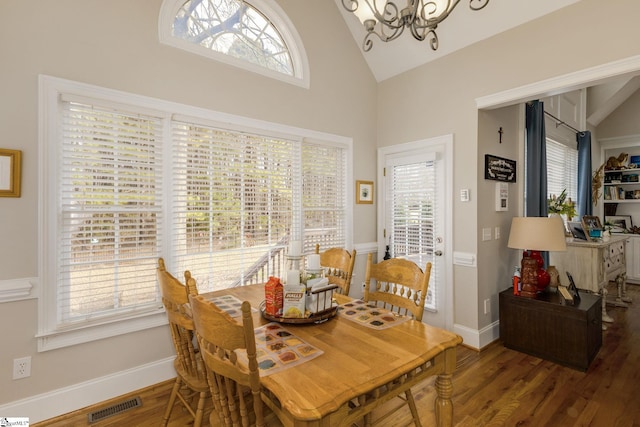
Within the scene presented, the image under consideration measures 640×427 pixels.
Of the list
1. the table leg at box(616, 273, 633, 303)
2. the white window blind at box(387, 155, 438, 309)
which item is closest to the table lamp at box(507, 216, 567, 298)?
the white window blind at box(387, 155, 438, 309)

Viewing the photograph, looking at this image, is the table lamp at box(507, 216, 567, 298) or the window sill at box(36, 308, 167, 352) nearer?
the window sill at box(36, 308, 167, 352)

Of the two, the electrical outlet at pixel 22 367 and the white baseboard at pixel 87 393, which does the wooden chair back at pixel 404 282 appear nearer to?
the white baseboard at pixel 87 393

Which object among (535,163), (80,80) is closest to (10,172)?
(80,80)

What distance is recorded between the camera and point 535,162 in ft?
11.9

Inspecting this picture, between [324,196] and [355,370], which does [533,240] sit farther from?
[355,370]

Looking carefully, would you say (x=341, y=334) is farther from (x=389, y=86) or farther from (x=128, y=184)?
(x=389, y=86)

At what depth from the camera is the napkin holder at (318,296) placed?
1.66 metres

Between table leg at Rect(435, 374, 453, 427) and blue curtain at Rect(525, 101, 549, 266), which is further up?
blue curtain at Rect(525, 101, 549, 266)

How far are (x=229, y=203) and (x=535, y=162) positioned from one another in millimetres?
3563

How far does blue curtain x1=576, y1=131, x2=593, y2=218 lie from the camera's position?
16.4 ft

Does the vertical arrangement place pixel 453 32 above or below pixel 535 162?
above

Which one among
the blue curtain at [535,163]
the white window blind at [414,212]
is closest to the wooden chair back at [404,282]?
the white window blind at [414,212]

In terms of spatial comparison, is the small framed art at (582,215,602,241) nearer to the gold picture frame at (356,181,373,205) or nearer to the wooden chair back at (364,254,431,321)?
the gold picture frame at (356,181,373,205)

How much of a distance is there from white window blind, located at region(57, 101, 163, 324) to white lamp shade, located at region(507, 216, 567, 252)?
127 inches
